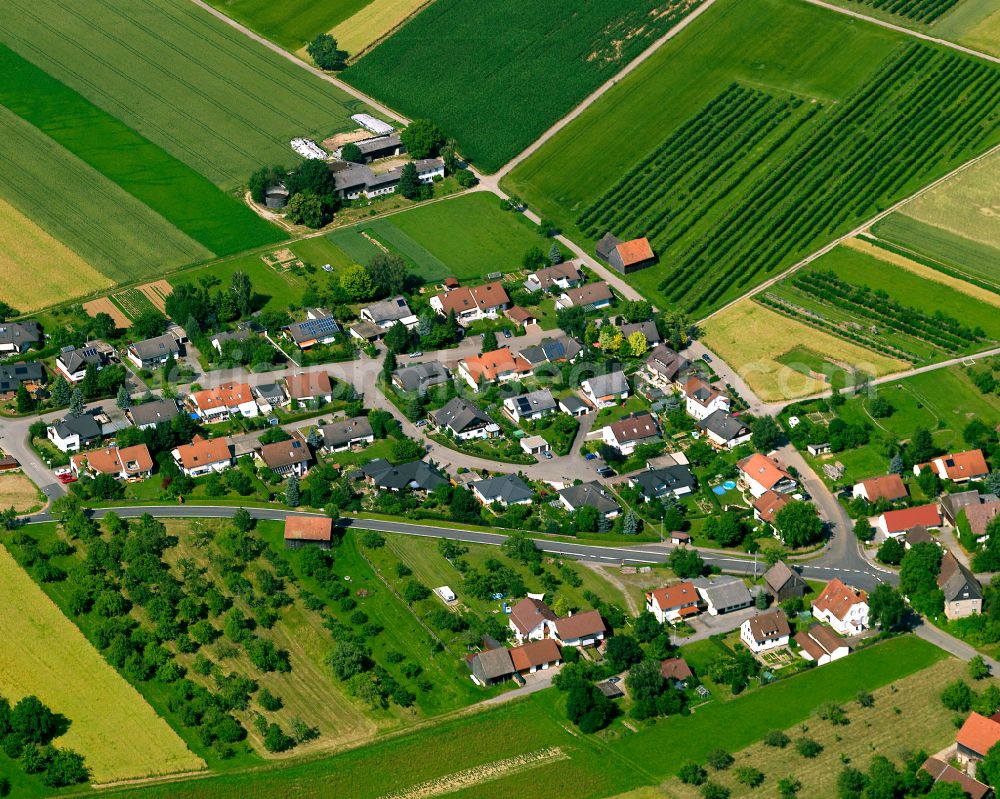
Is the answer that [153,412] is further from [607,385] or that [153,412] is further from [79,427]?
[607,385]

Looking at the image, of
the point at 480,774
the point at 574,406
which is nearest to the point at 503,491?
the point at 574,406

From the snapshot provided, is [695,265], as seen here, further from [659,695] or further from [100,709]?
[100,709]

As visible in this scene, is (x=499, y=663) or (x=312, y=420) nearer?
(x=499, y=663)

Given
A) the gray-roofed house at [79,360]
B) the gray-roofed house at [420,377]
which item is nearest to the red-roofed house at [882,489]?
the gray-roofed house at [420,377]

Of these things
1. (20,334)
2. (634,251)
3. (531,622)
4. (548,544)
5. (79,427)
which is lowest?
(531,622)

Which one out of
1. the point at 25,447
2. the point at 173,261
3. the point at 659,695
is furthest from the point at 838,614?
the point at 173,261

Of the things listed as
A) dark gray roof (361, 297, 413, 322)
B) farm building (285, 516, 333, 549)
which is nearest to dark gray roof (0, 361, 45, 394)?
dark gray roof (361, 297, 413, 322)
